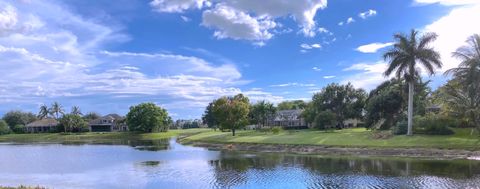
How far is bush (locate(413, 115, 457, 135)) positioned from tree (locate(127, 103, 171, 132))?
95.6m

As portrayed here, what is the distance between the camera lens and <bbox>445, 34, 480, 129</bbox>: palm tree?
207 feet

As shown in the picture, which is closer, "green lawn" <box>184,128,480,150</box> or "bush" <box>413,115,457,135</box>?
"green lawn" <box>184,128,480,150</box>

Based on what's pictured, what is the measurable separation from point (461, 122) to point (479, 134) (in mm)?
5469

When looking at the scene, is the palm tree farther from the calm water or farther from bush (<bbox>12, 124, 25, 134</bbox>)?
bush (<bbox>12, 124, 25, 134</bbox>)

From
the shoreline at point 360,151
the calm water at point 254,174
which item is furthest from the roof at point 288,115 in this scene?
the calm water at point 254,174

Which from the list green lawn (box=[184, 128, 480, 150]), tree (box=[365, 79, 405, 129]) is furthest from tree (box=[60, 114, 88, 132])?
tree (box=[365, 79, 405, 129])

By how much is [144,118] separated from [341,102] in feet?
206

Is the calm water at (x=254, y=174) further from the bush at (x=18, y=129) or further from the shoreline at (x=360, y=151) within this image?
the bush at (x=18, y=129)

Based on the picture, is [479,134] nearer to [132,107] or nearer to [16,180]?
[16,180]

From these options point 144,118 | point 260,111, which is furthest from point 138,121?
point 260,111

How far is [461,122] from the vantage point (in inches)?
2692

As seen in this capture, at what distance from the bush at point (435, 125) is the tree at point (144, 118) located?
95.6 meters

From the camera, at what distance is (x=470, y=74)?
211ft

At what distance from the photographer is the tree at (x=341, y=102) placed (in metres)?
115
